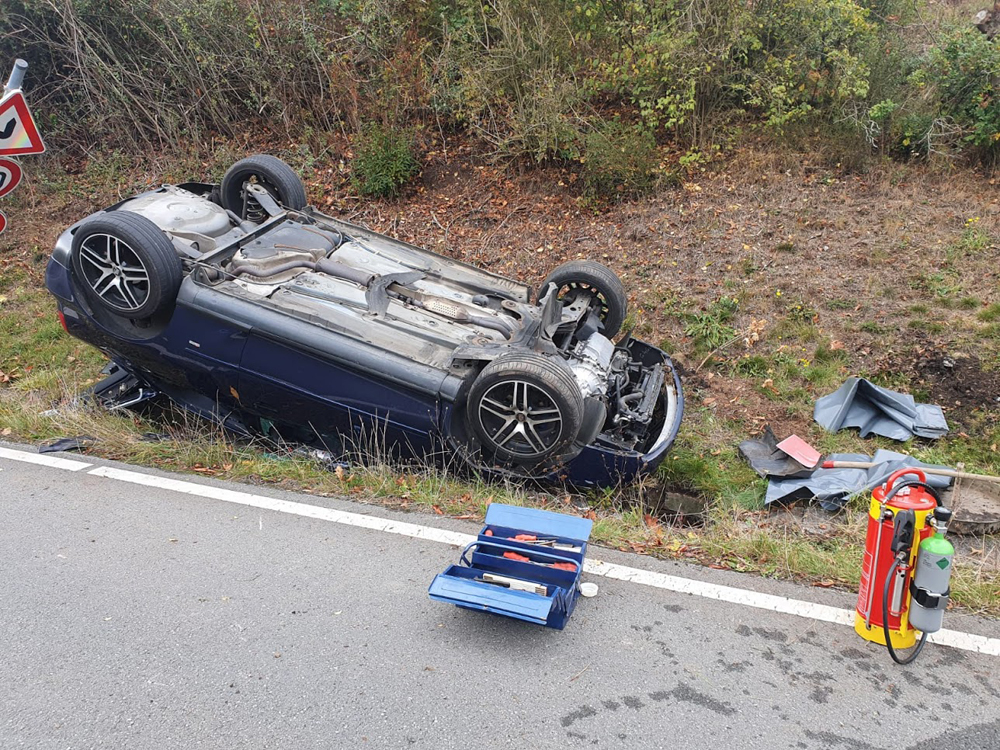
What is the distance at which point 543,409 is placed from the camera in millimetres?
5258

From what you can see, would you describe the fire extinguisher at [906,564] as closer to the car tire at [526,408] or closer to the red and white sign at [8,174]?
the car tire at [526,408]

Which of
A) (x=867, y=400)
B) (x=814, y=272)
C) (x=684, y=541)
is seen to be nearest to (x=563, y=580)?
(x=684, y=541)

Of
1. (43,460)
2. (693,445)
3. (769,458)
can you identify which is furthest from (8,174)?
(769,458)

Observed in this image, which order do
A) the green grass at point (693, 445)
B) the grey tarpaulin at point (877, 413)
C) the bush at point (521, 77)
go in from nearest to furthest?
1. the green grass at point (693, 445)
2. the grey tarpaulin at point (877, 413)
3. the bush at point (521, 77)

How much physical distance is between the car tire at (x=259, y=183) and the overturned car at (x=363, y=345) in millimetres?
729

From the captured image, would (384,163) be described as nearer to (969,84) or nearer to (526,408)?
(526,408)

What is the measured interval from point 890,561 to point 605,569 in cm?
148

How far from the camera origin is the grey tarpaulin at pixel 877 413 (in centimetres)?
667

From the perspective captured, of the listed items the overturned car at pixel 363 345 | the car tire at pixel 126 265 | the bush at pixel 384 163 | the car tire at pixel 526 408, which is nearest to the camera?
the car tire at pixel 526 408

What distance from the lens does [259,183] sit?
7758mm

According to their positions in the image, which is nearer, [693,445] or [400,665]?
[400,665]

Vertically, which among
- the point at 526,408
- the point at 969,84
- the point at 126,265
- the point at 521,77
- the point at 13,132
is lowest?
the point at 526,408

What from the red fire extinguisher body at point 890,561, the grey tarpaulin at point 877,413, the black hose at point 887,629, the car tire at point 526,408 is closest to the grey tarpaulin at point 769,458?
the grey tarpaulin at point 877,413

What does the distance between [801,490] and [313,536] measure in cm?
356
